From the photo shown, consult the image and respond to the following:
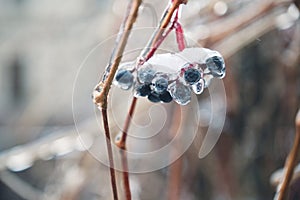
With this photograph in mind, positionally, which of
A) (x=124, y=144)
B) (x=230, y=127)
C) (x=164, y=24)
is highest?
(x=164, y=24)

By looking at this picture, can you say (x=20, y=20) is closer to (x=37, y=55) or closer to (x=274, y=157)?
(x=37, y=55)

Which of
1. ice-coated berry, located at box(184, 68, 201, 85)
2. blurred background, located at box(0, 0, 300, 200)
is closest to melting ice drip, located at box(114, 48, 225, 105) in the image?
ice-coated berry, located at box(184, 68, 201, 85)

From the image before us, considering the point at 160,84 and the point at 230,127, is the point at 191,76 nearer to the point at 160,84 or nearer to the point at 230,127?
the point at 160,84

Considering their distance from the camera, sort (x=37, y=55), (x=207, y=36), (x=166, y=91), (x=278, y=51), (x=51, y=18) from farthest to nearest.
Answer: (x=37, y=55) → (x=51, y=18) → (x=278, y=51) → (x=207, y=36) → (x=166, y=91)

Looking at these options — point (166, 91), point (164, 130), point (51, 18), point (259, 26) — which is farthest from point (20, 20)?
point (166, 91)

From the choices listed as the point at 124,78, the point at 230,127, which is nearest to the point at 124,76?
the point at 124,78

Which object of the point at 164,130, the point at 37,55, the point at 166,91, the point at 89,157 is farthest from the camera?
the point at 37,55

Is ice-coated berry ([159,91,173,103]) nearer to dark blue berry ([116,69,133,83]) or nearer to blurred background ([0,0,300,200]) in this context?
dark blue berry ([116,69,133,83])
